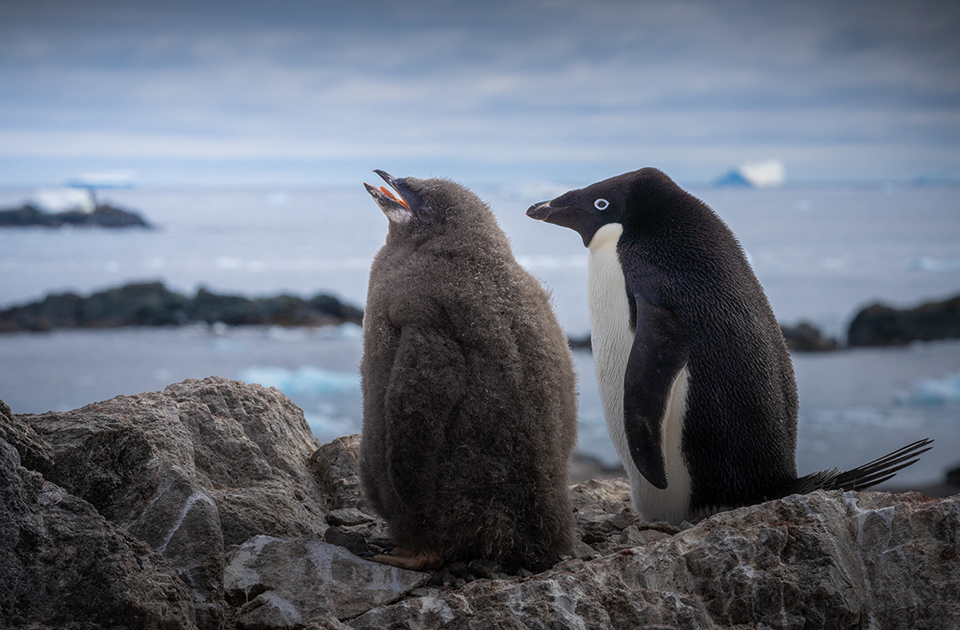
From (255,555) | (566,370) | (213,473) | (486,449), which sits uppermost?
(566,370)

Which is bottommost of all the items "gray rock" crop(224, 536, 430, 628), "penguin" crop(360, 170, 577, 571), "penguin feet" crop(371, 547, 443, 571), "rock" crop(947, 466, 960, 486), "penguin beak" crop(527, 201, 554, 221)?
"rock" crop(947, 466, 960, 486)

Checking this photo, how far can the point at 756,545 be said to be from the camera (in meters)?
1.97

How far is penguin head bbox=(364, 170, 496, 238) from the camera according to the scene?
228cm

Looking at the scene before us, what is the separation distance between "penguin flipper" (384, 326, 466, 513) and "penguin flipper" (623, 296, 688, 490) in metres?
0.76

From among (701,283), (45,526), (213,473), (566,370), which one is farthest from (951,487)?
(45,526)

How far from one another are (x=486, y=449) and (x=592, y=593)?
1.50 feet

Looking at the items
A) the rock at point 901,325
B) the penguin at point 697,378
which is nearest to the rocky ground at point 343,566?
the penguin at point 697,378

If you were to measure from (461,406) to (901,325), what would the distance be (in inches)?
458

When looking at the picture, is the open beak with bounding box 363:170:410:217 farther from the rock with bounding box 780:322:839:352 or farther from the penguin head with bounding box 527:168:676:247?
the rock with bounding box 780:322:839:352

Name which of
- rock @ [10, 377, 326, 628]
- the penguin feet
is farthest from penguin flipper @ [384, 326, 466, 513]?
rock @ [10, 377, 326, 628]

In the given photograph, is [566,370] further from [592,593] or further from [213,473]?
[213,473]

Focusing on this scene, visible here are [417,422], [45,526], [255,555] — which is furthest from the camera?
[255,555]

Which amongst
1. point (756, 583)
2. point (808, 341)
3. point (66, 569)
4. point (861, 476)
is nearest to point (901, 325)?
point (808, 341)

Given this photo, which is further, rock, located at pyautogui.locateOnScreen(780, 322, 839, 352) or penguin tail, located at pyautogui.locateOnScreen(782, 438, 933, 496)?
rock, located at pyautogui.locateOnScreen(780, 322, 839, 352)
